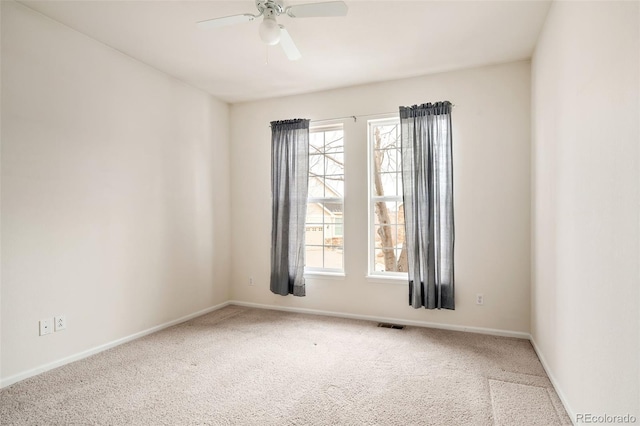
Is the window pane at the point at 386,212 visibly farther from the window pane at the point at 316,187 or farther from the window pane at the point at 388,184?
the window pane at the point at 316,187

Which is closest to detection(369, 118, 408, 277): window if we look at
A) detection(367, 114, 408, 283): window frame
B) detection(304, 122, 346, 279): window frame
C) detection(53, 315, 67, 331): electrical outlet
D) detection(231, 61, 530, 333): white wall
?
detection(367, 114, 408, 283): window frame

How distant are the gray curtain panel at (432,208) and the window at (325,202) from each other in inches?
35.8

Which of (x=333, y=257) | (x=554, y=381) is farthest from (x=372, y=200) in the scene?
(x=554, y=381)

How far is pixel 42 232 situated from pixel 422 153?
327cm

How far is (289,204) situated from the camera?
13.1 ft

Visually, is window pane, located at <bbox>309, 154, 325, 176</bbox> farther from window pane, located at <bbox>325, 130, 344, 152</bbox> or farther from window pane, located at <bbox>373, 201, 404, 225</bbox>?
window pane, located at <bbox>373, 201, 404, 225</bbox>

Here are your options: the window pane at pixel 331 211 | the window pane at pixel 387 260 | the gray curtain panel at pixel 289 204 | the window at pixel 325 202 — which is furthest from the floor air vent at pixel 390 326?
the window pane at pixel 331 211

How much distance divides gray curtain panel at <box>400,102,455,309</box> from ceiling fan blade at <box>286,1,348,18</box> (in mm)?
1677

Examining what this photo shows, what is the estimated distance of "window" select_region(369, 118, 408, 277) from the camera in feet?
12.4

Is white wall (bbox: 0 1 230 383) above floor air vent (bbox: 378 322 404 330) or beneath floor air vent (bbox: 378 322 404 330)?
above

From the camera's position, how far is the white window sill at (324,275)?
12.8ft

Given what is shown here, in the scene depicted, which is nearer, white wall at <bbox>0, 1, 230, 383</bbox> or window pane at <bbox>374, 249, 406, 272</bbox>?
white wall at <bbox>0, 1, 230, 383</bbox>

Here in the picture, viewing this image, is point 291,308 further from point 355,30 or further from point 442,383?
point 355,30

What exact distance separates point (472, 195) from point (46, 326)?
3.75 meters
